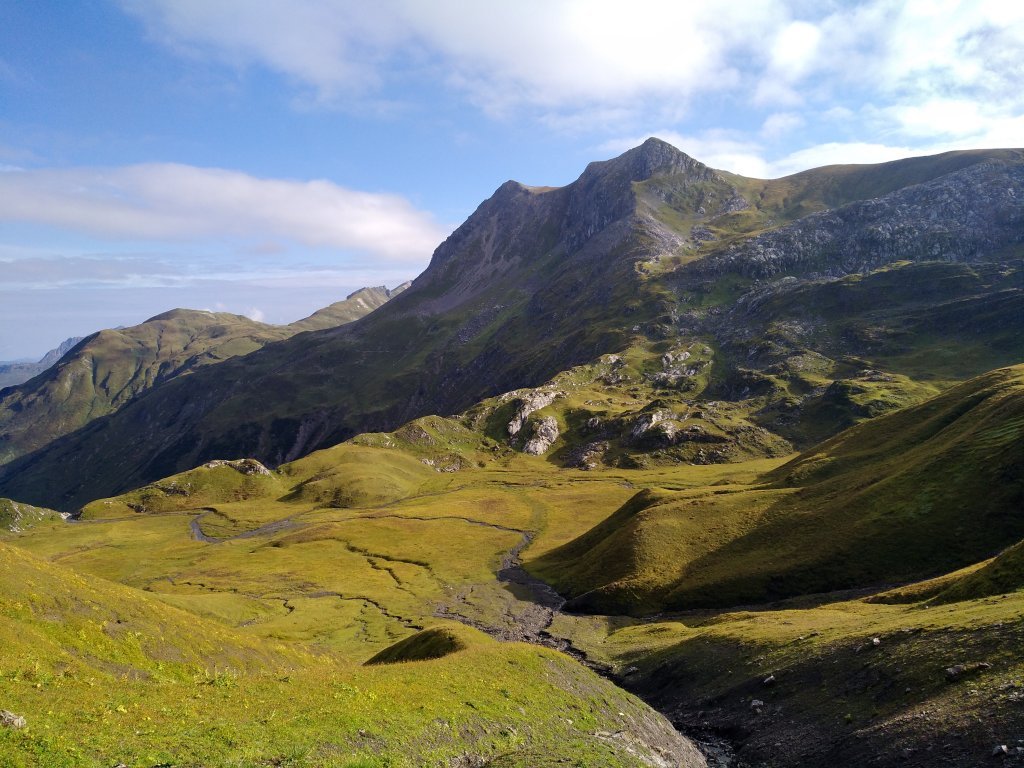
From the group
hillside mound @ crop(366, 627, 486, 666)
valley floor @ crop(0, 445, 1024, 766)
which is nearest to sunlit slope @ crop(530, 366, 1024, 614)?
valley floor @ crop(0, 445, 1024, 766)

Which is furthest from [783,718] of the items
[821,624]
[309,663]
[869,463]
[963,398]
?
[963,398]

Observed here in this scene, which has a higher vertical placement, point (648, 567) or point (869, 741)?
point (869, 741)

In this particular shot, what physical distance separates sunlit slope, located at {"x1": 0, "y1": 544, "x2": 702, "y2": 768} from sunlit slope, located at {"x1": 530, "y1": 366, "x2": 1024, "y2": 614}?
40349mm

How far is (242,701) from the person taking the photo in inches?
1139

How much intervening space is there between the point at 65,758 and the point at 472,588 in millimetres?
93698

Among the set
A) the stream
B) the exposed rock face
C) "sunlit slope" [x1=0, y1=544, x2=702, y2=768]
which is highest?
the exposed rock face

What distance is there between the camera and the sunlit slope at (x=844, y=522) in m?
69.1

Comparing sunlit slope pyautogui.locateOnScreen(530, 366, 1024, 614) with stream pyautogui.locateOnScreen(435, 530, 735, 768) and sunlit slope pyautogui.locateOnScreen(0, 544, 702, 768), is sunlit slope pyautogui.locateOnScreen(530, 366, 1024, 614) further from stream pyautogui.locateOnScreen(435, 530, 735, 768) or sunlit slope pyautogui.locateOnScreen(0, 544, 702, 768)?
sunlit slope pyautogui.locateOnScreen(0, 544, 702, 768)

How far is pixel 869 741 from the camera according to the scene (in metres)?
32.3

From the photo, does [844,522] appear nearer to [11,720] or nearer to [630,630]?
[630,630]

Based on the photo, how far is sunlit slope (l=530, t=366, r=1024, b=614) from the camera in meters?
69.1

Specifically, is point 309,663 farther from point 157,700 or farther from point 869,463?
point 869,463

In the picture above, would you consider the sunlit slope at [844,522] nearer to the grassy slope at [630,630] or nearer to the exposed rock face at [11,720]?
the grassy slope at [630,630]

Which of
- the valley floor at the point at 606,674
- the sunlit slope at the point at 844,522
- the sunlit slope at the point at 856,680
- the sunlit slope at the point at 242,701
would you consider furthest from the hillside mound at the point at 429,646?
the sunlit slope at the point at 844,522
